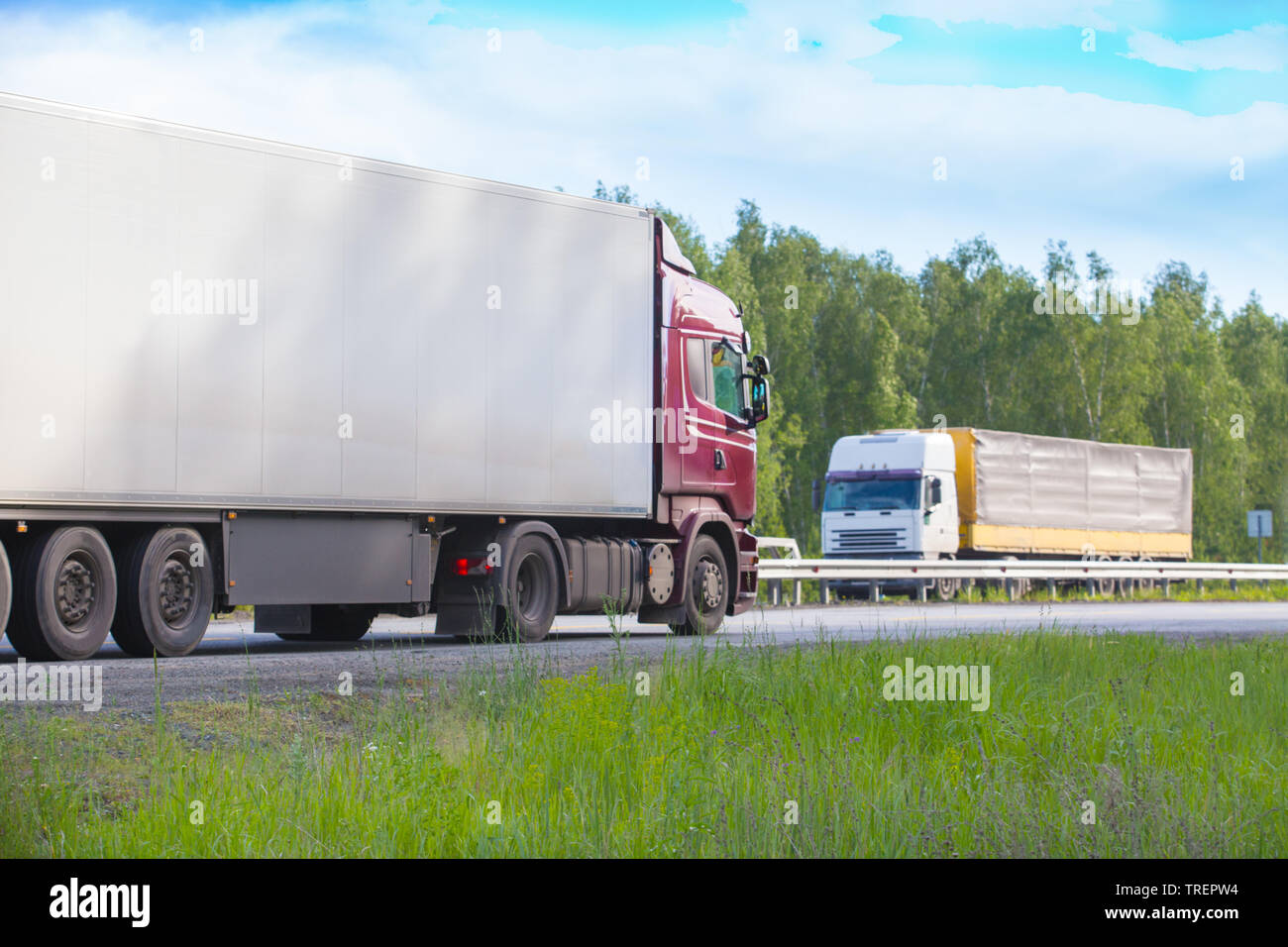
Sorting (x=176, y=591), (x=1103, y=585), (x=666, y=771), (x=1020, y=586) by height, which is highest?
(x=176, y=591)

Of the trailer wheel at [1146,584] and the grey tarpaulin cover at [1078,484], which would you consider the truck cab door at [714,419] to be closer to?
the grey tarpaulin cover at [1078,484]

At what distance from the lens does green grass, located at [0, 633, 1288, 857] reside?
566 centimetres

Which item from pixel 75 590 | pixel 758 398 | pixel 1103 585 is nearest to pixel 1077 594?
pixel 1103 585

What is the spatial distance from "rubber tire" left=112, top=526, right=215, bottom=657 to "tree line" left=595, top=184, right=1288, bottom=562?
2012 inches

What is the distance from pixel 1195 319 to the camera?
78062 millimetres

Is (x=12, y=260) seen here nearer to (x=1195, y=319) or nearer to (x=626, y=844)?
(x=626, y=844)

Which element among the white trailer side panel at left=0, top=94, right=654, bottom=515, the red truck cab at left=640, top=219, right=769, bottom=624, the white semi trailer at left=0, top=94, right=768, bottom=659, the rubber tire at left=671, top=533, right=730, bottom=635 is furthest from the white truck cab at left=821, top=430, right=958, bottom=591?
the white trailer side panel at left=0, top=94, right=654, bottom=515

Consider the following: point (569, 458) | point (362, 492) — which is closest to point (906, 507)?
point (569, 458)

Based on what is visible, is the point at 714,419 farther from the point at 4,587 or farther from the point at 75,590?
the point at 4,587

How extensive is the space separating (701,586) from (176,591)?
6500mm

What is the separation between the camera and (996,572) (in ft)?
109

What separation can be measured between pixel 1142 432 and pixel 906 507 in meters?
35.9

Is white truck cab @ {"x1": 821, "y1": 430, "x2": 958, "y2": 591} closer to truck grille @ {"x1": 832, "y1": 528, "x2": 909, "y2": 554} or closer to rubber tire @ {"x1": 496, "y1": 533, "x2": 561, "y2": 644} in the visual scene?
truck grille @ {"x1": 832, "y1": 528, "x2": 909, "y2": 554}

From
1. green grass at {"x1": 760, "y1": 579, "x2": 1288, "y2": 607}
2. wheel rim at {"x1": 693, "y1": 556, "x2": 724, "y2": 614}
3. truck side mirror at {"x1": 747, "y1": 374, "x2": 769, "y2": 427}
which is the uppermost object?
truck side mirror at {"x1": 747, "y1": 374, "x2": 769, "y2": 427}
